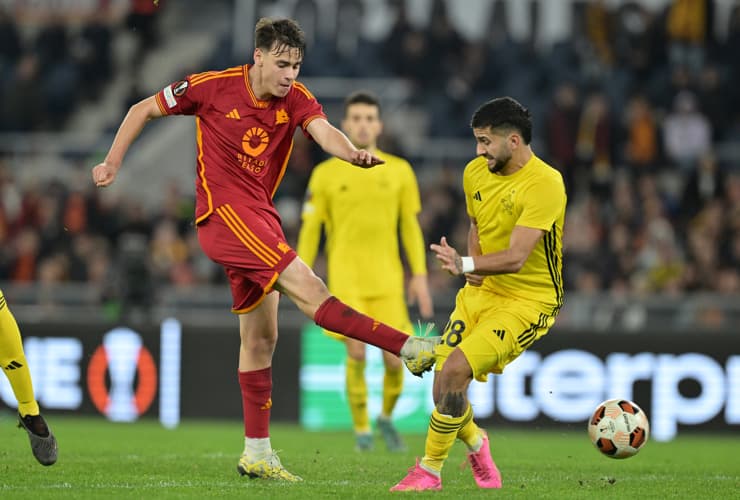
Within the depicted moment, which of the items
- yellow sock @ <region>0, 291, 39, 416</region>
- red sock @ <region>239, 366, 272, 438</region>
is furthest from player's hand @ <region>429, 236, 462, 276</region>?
yellow sock @ <region>0, 291, 39, 416</region>

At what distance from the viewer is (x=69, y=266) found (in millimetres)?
16688

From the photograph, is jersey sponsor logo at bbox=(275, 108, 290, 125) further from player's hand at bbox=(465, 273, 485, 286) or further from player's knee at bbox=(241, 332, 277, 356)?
player's hand at bbox=(465, 273, 485, 286)

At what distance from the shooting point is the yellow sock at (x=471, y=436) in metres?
7.82

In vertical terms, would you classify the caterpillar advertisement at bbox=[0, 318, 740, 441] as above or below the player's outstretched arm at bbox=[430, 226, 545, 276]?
below

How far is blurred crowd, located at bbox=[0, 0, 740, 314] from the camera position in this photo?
16125 mm

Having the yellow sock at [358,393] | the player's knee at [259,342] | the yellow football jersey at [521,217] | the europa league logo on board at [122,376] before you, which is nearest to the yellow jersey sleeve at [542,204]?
the yellow football jersey at [521,217]

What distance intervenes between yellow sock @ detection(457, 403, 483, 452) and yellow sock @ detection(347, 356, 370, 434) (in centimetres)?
322

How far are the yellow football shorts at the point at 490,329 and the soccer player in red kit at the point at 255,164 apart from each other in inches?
22.9

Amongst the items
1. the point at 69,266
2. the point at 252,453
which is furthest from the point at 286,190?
the point at 252,453

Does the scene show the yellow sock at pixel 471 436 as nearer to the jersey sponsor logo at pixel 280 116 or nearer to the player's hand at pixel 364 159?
the player's hand at pixel 364 159

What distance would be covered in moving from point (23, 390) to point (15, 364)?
6.6 inches

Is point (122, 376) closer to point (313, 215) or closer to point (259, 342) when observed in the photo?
point (313, 215)

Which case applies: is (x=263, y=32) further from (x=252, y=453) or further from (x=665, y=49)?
(x=665, y=49)

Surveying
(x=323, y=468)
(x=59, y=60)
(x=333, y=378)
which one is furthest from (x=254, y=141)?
(x=59, y=60)
